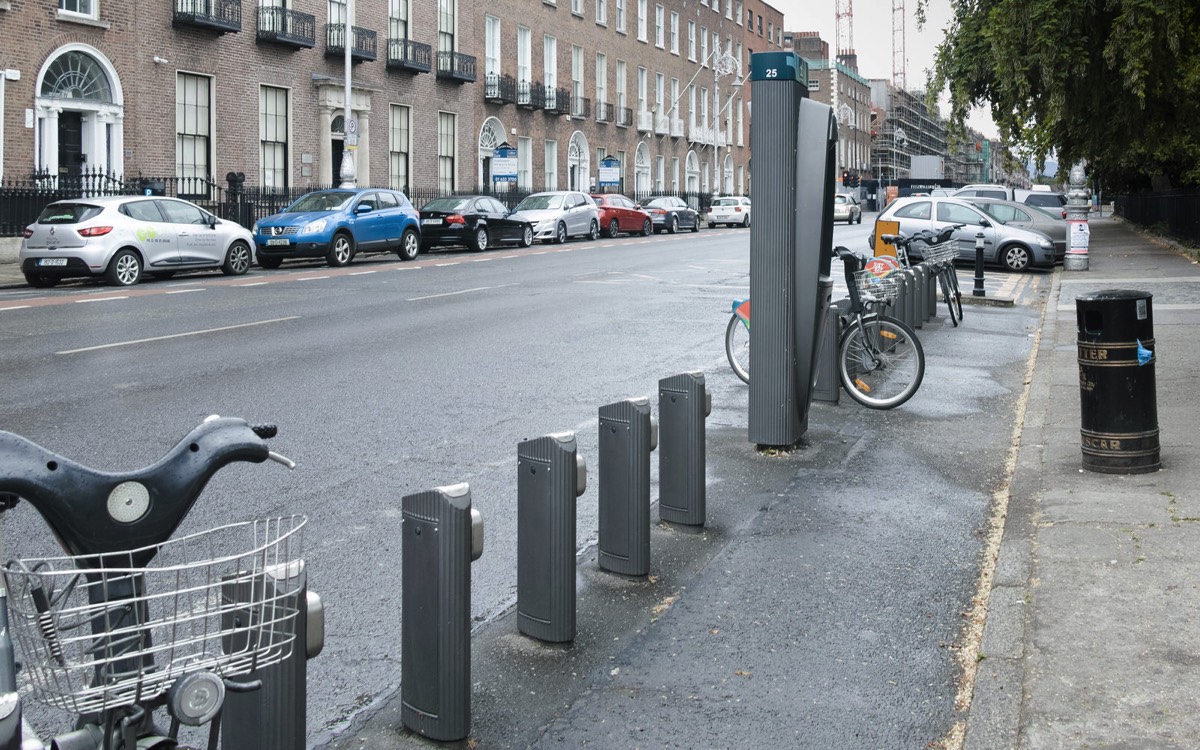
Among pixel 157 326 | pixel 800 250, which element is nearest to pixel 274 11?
pixel 157 326

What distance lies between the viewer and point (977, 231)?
26.3m

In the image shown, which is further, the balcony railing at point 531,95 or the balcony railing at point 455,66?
the balcony railing at point 531,95

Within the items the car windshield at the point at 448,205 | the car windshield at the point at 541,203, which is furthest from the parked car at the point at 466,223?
the car windshield at the point at 541,203

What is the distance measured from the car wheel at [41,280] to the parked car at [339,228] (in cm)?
511

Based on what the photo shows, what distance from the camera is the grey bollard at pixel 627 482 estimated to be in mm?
5395

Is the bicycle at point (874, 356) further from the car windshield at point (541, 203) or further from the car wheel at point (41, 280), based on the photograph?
the car windshield at point (541, 203)

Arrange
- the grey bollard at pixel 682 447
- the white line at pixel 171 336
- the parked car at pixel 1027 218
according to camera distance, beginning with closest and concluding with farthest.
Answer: the grey bollard at pixel 682 447
the white line at pixel 171 336
the parked car at pixel 1027 218

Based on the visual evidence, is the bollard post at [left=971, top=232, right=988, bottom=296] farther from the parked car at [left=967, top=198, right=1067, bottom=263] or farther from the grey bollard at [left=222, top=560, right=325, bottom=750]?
the grey bollard at [left=222, top=560, right=325, bottom=750]

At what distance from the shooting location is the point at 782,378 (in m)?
7.98

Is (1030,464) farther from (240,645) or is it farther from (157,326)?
(157,326)

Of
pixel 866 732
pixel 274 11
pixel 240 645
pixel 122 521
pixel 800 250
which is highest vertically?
pixel 274 11

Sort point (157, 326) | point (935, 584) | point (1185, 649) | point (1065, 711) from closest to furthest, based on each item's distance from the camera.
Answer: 1. point (1065, 711)
2. point (1185, 649)
3. point (935, 584)
4. point (157, 326)

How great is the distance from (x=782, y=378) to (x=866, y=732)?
408cm

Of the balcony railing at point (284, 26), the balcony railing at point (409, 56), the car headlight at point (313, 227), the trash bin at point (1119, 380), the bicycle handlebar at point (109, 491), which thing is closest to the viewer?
the bicycle handlebar at point (109, 491)
